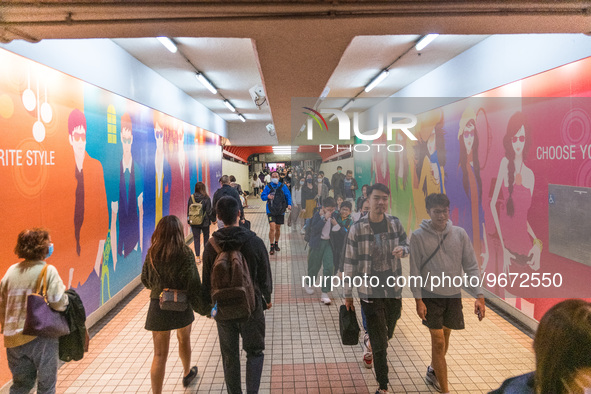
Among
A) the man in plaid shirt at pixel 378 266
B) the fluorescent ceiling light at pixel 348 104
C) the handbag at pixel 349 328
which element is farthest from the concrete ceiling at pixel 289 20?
the fluorescent ceiling light at pixel 348 104

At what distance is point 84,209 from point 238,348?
282 centimetres

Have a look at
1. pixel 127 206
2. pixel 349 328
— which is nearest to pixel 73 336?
pixel 349 328

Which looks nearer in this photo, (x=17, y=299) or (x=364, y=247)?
(x=17, y=299)

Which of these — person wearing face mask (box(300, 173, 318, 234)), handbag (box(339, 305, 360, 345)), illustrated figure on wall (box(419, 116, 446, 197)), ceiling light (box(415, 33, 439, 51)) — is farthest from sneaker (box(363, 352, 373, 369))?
person wearing face mask (box(300, 173, 318, 234))

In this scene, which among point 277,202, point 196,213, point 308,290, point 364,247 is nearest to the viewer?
point 364,247

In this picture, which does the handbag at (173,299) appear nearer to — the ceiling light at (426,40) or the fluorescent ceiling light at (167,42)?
the fluorescent ceiling light at (167,42)

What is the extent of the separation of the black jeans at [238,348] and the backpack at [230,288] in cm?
14

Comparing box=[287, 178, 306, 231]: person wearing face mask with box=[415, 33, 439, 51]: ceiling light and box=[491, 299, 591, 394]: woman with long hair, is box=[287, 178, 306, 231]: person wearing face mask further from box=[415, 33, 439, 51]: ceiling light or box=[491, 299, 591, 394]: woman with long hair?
box=[491, 299, 591, 394]: woman with long hair

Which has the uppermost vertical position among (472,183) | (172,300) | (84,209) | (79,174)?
(79,174)

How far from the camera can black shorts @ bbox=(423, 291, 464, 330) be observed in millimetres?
3035

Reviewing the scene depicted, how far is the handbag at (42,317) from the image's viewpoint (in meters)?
2.38

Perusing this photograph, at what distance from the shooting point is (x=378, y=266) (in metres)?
3.26

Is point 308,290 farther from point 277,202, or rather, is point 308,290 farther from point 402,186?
point 402,186

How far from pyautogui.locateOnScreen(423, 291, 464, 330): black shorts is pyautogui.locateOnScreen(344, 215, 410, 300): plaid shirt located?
0.36 m
